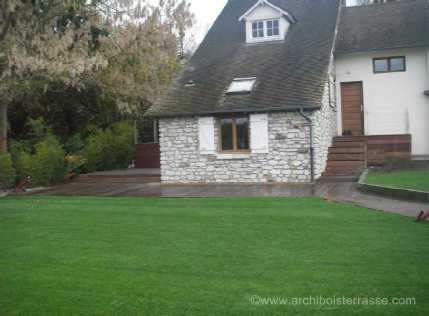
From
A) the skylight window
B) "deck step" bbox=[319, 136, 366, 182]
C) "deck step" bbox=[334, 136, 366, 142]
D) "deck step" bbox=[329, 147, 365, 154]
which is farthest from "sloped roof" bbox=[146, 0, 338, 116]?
"deck step" bbox=[334, 136, 366, 142]

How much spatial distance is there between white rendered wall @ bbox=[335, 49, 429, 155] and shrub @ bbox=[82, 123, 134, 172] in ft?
30.2

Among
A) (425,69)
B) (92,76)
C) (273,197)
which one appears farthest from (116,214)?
(425,69)

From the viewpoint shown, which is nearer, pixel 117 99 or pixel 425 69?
pixel 425 69

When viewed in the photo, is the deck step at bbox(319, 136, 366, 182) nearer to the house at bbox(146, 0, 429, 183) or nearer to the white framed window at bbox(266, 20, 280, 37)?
the house at bbox(146, 0, 429, 183)

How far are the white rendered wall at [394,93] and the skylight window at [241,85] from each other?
493cm

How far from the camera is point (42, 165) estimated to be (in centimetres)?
1780

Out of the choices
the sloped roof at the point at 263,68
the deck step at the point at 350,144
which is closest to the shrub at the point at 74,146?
the sloped roof at the point at 263,68

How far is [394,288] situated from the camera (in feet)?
17.5

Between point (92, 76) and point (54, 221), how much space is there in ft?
36.4

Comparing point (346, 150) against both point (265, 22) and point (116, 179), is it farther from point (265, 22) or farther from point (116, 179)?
point (116, 179)

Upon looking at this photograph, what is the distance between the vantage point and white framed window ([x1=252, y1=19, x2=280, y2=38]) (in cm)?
1953

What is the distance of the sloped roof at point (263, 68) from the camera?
16281mm

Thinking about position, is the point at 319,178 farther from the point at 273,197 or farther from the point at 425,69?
the point at 425,69

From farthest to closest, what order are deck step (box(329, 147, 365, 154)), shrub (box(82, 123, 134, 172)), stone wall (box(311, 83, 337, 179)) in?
shrub (box(82, 123, 134, 172))
deck step (box(329, 147, 365, 154))
stone wall (box(311, 83, 337, 179))
